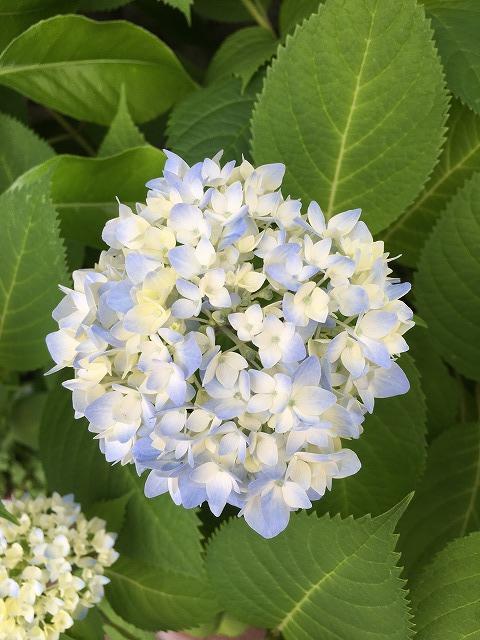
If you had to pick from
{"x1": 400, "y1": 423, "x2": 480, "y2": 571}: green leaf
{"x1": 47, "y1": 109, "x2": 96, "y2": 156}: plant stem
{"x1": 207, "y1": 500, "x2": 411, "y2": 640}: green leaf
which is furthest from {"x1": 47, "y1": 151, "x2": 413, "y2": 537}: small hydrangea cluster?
{"x1": 47, "y1": 109, "x2": 96, "y2": 156}: plant stem

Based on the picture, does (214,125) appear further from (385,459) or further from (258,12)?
(385,459)

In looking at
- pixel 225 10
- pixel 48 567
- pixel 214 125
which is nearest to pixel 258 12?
pixel 225 10

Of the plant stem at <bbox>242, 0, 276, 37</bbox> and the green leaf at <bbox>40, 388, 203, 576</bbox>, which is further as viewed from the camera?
the plant stem at <bbox>242, 0, 276, 37</bbox>

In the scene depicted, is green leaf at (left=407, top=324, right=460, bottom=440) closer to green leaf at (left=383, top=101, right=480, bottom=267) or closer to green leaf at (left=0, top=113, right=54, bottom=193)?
green leaf at (left=383, top=101, right=480, bottom=267)

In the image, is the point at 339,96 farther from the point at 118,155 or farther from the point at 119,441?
the point at 119,441

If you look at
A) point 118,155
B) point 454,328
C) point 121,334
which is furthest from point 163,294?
point 454,328

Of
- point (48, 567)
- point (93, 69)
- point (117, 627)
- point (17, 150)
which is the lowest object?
point (117, 627)

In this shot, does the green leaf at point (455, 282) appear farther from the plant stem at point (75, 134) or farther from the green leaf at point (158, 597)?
the plant stem at point (75, 134)
